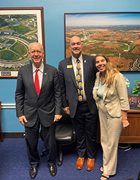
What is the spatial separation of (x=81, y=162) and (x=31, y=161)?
629mm

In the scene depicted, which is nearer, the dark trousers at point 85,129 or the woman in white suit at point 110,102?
the woman in white suit at point 110,102

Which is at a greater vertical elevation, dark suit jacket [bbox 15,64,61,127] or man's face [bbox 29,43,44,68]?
man's face [bbox 29,43,44,68]

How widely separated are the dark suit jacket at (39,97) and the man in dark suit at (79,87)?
14 centimetres

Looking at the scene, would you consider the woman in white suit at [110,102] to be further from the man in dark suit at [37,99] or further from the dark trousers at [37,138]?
the dark trousers at [37,138]

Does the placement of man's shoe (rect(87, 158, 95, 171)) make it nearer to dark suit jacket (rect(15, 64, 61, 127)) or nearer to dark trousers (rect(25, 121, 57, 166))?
dark trousers (rect(25, 121, 57, 166))

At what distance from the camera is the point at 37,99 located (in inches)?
93.7

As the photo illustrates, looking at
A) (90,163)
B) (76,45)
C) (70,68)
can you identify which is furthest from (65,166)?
(76,45)

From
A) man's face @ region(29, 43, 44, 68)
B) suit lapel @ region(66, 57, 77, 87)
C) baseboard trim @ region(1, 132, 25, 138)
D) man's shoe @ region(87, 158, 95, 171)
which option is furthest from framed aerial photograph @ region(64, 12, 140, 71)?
baseboard trim @ region(1, 132, 25, 138)

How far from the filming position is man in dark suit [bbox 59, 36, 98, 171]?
2.48m

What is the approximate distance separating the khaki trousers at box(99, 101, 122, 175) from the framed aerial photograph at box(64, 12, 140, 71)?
104 cm

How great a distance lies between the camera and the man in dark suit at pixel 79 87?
2.48m

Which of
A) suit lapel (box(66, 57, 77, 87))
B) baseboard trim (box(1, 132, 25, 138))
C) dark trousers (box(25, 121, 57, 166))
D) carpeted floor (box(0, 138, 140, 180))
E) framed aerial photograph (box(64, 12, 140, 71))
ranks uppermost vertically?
framed aerial photograph (box(64, 12, 140, 71))

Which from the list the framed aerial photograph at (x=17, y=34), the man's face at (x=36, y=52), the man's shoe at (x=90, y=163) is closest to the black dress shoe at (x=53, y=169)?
the man's shoe at (x=90, y=163)

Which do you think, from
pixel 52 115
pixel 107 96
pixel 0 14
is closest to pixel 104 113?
pixel 107 96
